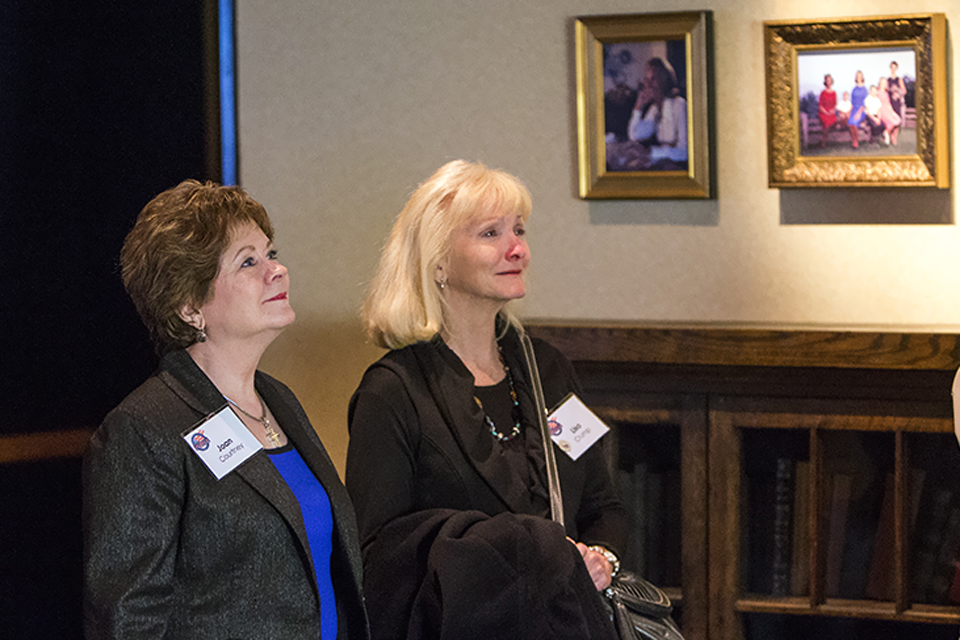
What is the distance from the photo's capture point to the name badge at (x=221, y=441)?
1555mm

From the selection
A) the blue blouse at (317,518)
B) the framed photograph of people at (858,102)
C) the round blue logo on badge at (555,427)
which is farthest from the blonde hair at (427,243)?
the framed photograph of people at (858,102)

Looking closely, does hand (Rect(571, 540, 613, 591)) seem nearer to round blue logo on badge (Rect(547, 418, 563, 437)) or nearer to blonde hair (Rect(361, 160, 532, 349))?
round blue logo on badge (Rect(547, 418, 563, 437))

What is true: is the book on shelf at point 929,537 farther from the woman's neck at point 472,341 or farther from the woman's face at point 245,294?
the woman's face at point 245,294

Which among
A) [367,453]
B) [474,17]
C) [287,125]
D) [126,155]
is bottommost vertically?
[367,453]

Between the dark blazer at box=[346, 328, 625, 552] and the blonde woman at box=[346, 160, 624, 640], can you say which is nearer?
the blonde woman at box=[346, 160, 624, 640]

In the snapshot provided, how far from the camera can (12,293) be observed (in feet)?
6.70

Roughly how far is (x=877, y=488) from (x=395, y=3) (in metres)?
1.98

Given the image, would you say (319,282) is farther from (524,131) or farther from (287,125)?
(524,131)

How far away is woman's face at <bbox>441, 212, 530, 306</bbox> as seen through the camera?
2.23 meters

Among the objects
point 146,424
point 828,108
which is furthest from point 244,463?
point 828,108

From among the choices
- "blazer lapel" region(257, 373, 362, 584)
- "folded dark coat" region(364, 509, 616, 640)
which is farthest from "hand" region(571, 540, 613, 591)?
"blazer lapel" region(257, 373, 362, 584)

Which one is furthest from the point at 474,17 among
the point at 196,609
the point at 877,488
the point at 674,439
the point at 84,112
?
the point at 196,609

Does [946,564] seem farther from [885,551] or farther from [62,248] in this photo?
[62,248]

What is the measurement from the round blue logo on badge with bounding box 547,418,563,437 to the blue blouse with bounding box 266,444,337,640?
2.27 feet
